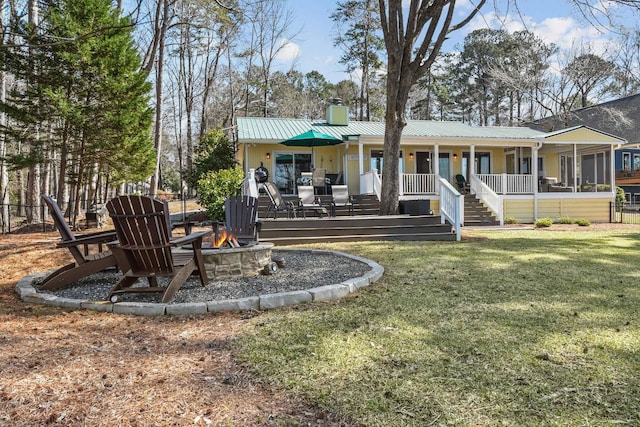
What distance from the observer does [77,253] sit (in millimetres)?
4434

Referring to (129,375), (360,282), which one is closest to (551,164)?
(360,282)

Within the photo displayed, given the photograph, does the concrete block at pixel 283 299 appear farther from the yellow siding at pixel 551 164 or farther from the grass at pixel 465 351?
the yellow siding at pixel 551 164

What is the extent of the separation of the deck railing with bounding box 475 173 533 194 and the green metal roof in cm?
154

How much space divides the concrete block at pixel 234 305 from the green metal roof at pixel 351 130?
37.2ft

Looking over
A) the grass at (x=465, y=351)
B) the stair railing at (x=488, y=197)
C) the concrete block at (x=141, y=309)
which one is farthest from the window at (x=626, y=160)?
the concrete block at (x=141, y=309)

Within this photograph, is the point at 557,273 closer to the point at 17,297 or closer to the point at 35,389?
the point at 35,389

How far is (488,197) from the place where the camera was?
13.9m

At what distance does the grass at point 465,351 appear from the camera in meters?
1.95

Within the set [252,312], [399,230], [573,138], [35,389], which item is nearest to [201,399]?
[35,389]

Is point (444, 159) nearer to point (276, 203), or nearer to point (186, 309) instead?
point (276, 203)

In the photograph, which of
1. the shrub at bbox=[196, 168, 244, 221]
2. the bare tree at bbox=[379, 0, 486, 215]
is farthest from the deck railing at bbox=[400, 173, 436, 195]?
the shrub at bbox=[196, 168, 244, 221]

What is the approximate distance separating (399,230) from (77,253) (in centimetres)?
670

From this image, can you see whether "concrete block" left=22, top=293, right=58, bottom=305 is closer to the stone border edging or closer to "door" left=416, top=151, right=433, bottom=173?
the stone border edging

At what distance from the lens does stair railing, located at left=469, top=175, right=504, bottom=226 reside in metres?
13.3
